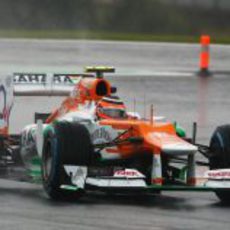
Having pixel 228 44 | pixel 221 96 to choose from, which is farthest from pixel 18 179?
pixel 228 44

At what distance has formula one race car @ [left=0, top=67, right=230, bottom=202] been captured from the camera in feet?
38.2

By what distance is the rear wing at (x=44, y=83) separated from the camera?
47.2 ft

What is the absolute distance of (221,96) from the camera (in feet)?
77.5

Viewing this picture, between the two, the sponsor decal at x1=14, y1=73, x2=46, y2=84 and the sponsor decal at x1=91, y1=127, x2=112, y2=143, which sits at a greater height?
the sponsor decal at x1=14, y1=73, x2=46, y2=84

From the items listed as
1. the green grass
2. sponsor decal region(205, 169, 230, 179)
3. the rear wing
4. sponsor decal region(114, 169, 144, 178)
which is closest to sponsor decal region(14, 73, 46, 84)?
the rear wing

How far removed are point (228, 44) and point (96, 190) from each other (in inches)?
1173

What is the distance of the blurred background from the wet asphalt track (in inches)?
30.6

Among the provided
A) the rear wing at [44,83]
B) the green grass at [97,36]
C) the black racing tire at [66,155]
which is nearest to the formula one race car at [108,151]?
the black racing tire at [66,155]

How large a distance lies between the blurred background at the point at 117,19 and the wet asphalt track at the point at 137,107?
2.55 ft

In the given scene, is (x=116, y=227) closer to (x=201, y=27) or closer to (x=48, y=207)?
(x=48, y=207)

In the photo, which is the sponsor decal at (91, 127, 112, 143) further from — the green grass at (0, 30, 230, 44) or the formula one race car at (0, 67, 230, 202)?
the green grass at (0, 30, 230, 44)

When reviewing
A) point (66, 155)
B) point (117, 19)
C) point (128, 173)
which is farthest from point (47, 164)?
point (117, 19)

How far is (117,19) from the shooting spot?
39250 millimetres

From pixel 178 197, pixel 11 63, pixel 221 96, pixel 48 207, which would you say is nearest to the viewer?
pixel 48 207
